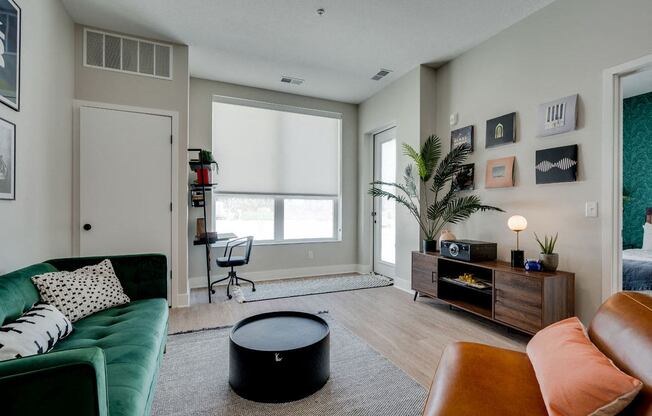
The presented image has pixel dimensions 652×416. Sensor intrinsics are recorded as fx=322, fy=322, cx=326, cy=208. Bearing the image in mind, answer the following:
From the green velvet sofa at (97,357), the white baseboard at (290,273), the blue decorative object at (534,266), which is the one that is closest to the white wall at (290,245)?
the white baseboard at (290,273)

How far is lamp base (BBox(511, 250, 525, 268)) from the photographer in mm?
2895

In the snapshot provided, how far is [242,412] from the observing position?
1773 millimetres

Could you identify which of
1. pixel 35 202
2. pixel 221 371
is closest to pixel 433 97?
pixel 221 371

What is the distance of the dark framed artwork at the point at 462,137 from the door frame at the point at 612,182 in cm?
130

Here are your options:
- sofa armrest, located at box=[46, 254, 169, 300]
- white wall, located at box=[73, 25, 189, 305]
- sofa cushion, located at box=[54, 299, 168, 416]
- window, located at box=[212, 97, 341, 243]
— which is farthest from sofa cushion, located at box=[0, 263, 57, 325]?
window, located at box=[212, 97, 341, 243]

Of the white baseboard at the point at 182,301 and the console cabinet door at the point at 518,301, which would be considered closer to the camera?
the console cabinet door at the point at 518,301

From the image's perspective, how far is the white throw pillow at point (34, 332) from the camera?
1.26 metres

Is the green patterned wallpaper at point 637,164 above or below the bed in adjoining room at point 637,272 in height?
above

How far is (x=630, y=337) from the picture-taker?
1.12 m

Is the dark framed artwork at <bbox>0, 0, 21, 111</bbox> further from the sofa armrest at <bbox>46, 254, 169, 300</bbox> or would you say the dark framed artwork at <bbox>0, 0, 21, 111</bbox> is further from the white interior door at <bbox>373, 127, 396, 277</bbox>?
the white interior door at <bbox>373, 127, 396, 277</bbox>

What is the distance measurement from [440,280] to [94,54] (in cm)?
438

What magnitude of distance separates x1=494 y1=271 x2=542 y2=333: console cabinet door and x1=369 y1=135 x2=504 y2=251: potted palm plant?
0.90m

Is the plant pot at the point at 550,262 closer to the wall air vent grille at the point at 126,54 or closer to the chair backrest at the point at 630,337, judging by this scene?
the chair backrest at the point at 630,337

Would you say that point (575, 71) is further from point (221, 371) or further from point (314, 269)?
point (314, 269)
